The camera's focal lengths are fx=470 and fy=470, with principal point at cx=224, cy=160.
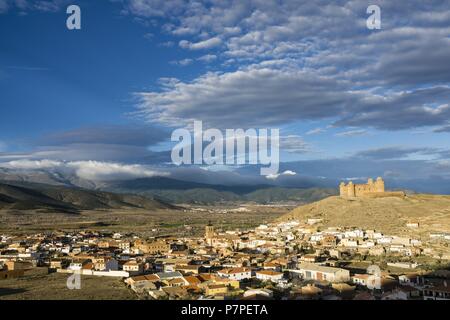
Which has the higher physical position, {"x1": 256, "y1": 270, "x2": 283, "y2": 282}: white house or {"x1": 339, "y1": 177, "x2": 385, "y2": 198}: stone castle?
{"x1": 339, "y1": 177, "x2": 385, "y2": 198}: stone castle

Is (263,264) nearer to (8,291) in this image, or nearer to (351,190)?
(8,291)

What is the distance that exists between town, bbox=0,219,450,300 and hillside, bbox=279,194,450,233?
3511 mm

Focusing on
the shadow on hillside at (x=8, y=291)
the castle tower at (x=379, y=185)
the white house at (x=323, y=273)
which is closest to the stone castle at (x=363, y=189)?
the castle tower at (x=379, y=185)

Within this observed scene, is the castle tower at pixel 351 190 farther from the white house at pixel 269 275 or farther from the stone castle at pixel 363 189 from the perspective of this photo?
the white house at pixel 269 275

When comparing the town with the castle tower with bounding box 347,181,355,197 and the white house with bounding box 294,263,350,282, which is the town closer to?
the white house with bounding box 294,263,350,282

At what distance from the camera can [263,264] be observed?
41.3m

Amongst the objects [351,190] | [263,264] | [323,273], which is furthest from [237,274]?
[351,190]

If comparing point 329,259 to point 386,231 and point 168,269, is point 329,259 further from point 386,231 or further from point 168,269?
point 386,231

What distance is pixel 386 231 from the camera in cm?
6247

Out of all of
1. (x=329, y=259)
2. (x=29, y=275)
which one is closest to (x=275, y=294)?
(x=329, y=259)

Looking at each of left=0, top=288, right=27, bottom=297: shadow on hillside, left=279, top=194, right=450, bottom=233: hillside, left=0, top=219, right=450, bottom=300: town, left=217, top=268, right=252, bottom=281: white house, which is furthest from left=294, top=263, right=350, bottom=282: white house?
left=279, top=194, right=450, bottom=233: hillside

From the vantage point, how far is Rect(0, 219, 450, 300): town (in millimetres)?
29047
